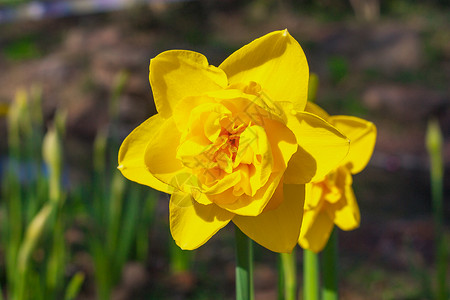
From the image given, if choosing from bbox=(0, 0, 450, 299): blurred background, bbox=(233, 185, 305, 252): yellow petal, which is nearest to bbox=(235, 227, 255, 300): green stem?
bbox=(233, 185, 305, 252): yellow petal

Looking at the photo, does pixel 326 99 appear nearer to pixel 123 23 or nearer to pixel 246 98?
pixel 123 23

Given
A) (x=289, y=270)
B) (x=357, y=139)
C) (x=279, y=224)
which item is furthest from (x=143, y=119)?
(x=279, y=224)

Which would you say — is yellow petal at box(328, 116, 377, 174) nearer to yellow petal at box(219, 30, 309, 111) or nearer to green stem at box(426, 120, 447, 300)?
yellow petal at box(219, 30, 309, 111)

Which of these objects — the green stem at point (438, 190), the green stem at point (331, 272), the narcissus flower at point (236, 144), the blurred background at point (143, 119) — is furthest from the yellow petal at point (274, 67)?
the green stem at point (438, 190)

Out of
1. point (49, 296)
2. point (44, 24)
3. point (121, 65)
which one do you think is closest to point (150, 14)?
point (44, 24)

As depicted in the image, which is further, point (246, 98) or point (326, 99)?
point (326, 99)

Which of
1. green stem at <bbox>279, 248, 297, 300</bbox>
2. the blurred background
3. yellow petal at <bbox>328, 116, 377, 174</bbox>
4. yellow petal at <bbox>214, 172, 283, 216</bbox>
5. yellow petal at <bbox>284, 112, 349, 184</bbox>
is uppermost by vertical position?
yellow petal at <bbox>284, 112, 349, 184</bbox>
